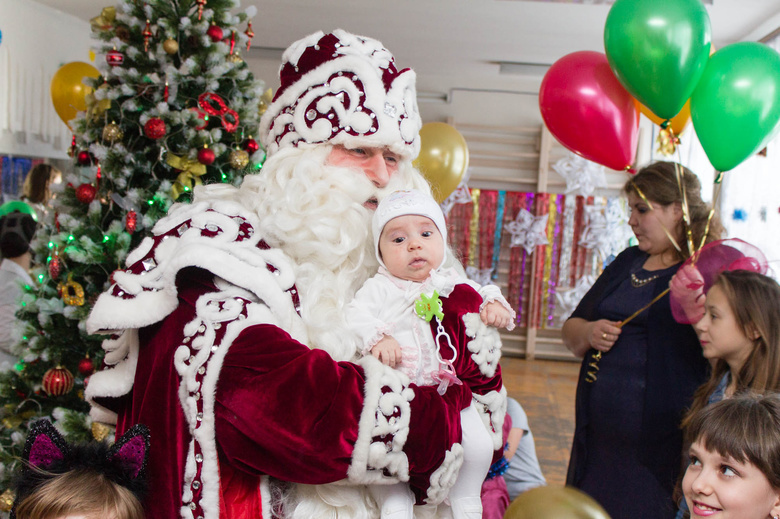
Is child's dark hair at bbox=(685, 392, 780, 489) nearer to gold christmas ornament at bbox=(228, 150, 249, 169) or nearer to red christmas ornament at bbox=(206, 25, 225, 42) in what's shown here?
gold christmas ornament at bbox=(228, 150, 249, 169)

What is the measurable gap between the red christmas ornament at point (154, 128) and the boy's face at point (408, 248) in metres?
1.57

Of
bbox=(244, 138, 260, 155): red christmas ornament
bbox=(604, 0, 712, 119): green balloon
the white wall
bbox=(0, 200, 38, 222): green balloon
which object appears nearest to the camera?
bbox=(604, 0, 712, 119): green balloon

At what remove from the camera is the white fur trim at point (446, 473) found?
4.53 ft

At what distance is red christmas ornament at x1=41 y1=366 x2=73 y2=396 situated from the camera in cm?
296

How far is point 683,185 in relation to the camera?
9.78 feet

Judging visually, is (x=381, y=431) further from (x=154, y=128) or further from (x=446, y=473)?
(x=154, y=128)

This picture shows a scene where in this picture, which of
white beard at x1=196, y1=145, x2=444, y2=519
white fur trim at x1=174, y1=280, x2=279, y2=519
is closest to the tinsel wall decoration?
white beard at x1=196, y1=145, x2=444, y2=519

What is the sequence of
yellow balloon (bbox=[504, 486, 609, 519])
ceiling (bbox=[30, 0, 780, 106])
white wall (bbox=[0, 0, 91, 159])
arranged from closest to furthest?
yellow balloon (bbox=[504, 486, 609, 519]) < ceiling (bbox=[30, 0, 780, 106]) < white wall (bbox=[0, 0, 91, 159])

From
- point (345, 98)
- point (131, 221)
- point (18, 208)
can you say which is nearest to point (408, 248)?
point (345, 98)

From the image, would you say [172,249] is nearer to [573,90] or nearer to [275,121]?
[275,121]

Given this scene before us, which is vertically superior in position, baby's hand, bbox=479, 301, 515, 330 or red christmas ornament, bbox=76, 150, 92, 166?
red christmas ornament, bbox=76, 150, 92, 166

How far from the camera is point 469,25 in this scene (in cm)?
603

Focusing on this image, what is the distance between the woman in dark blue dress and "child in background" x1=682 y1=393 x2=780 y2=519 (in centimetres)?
115

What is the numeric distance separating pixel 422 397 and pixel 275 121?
91 centimetres
